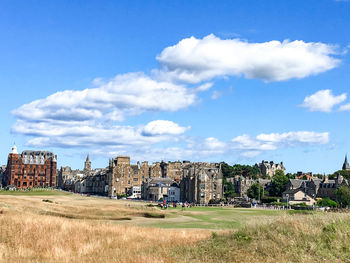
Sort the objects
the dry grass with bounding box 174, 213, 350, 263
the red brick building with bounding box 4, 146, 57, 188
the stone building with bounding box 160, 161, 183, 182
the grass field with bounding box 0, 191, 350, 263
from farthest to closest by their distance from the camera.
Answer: the red brick building with bounding box 4, 146, 57, 188
the stone building with bounding box 160, 161, 183, 182
the grass field with bounding box 0, 191, 350, 263
the dry grass with bounding box 174, 213, 350, 263

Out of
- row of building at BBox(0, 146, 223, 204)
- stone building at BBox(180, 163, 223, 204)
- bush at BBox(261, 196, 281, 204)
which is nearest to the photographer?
stone building at BBox(180, 163, 223, 204)

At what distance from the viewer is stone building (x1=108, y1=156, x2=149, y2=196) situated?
490 ft

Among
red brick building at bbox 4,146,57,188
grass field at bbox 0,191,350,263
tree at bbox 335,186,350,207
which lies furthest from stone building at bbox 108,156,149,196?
grass field at bbox 0,191,350,263

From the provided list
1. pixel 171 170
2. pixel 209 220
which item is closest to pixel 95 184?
pixel 171 170

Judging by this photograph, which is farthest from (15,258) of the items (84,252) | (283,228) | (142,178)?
(142,178)

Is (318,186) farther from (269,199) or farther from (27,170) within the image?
(27,170)

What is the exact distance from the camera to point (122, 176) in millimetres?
151000

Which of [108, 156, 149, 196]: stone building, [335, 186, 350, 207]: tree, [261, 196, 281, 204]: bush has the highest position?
[108, 156, 149, 196]: stone building

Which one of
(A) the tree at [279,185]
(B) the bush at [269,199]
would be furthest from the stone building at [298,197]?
(A) the tree at [279,185]

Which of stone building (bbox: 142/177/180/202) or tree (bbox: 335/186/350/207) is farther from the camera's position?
stone building (bbox: 142/177/180/202)

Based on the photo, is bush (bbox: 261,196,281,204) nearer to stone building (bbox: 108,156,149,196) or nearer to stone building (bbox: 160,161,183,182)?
stone building (bbox: 108,156,149,196)

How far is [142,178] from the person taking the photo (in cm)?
15738

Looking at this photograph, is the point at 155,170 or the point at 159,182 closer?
the point at 159,182

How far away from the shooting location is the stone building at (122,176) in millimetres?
149375
